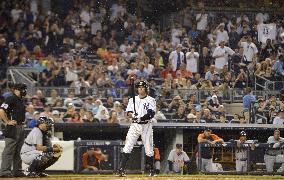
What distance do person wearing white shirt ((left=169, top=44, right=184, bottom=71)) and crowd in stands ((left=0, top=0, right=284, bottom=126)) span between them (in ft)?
0.09

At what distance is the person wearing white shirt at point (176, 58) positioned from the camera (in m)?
22.1

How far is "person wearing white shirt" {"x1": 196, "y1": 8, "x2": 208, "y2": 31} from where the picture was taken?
947 inches

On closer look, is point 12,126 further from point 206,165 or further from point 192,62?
point 192,62

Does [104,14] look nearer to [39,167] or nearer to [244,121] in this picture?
[244,121]

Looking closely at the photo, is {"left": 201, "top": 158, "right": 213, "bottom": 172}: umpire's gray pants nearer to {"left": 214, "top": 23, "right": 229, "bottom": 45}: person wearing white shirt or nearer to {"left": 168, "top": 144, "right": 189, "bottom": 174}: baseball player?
{"left": 168, "top": 144, "right": 189, "bottom": 174}: baseball player

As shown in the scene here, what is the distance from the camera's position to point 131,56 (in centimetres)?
2269

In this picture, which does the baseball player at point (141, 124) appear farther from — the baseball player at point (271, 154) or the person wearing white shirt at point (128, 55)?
the person wearing white shirt at point (128, 55)

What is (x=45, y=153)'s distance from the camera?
1430cm

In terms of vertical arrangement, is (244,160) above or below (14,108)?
below

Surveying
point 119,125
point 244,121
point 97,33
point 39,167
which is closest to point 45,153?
point 39,167

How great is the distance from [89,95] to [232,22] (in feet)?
18.7

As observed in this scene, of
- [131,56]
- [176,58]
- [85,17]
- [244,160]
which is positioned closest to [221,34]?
[176,58]

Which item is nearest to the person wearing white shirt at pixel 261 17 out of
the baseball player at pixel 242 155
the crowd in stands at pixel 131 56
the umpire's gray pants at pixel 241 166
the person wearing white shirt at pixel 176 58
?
the crowd in stands at pixel 131 56

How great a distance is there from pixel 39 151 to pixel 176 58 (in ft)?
27.8
